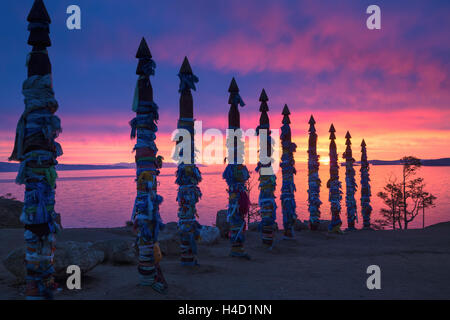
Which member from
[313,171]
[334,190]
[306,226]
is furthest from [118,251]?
[306,226]

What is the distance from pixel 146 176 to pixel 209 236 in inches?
441

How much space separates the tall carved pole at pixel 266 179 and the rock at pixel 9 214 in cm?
1672

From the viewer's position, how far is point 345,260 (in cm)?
1493

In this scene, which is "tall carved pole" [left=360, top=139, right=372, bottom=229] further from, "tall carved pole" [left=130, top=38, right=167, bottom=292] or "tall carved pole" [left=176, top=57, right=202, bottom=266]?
"tall carved pole" [left=130, top=38, right=167, bottom=292]

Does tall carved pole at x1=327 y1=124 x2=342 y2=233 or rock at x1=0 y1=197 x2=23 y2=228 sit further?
tall carved pole at x1=327 y1=124 x2=342 y2=233

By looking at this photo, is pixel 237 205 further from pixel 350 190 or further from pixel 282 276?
pixel 350 190

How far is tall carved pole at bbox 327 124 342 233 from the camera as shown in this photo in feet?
86.5

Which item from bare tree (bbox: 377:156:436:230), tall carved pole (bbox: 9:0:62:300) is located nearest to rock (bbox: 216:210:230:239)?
tall carved pole (bbox: 9:0:62:300)

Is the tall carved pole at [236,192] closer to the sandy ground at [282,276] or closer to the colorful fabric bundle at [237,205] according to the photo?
the colorful fabric bundle at [237,205]

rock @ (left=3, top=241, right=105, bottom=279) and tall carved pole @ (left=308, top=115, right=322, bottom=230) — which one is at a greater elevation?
tall carved pole @ (left=308, top=115, right=322, bottom=230)

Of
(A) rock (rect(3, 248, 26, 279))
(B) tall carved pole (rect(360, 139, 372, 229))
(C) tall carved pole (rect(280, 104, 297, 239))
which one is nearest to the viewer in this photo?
(A) rock (rect(3, 248, 26, 279))

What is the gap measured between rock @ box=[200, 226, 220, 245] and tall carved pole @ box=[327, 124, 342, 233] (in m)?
11.4

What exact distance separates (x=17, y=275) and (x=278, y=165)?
14.6 metres
